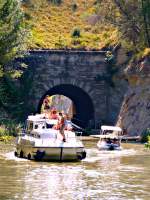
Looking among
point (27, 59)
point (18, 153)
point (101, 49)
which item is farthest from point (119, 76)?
point (18, 153)

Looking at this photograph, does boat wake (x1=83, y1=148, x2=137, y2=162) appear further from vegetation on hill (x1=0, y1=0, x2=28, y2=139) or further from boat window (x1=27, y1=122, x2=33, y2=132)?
vegetation on hill (x1=0, y1=0, x2=28, y2=139)

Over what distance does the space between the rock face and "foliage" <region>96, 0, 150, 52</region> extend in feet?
9.54

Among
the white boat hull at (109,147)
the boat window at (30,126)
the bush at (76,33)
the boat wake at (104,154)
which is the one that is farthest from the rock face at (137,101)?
the boat window at (30,126)

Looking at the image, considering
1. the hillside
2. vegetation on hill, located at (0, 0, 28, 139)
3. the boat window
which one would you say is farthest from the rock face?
the boat window

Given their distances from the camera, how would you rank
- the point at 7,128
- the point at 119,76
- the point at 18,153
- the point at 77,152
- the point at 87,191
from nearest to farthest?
the point at 87,191, the point at 77,152, the point at 18,153, the point at 7,128, the point at 119,76

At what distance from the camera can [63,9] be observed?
98.7 m

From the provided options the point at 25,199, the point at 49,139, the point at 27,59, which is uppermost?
the point at 27,59

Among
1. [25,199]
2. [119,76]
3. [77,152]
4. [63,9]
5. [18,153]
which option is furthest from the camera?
[63,9]

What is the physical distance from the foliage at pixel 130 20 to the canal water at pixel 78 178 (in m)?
28.2

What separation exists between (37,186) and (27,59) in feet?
158

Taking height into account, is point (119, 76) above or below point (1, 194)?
above

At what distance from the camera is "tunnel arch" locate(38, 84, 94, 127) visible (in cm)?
8256

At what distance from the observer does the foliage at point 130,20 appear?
7162 cm

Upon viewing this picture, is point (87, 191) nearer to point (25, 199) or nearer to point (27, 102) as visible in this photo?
point (25, 199)
